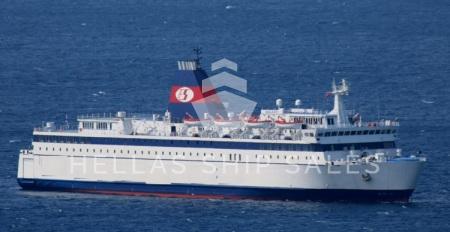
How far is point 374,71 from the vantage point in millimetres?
159500

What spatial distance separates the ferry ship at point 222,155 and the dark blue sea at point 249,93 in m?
1.09

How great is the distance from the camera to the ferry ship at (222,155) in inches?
4013

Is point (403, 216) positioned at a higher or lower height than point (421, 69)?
lower

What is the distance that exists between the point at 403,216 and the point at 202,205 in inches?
409

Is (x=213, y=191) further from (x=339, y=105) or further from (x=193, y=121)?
(x=339, y=105)

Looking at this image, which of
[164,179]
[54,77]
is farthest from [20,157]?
[54,77]

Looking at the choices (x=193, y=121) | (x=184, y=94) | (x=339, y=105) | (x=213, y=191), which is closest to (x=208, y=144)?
(x=193, y=121)

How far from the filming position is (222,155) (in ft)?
343

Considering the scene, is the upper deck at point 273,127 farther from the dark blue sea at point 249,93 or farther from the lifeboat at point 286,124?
the dark blue sea at point 249,93

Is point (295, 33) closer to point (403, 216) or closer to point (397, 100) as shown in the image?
point (397, 100)

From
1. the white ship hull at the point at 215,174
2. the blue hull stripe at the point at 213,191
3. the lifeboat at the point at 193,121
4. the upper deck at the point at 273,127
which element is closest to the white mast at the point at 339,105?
the upper deck at the point at 273,127

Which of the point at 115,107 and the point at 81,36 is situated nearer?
the point at 115,107

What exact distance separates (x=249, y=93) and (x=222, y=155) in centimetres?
3789

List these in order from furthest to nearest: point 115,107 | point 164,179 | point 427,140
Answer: point 115,107, point 427,140, point 164,179
